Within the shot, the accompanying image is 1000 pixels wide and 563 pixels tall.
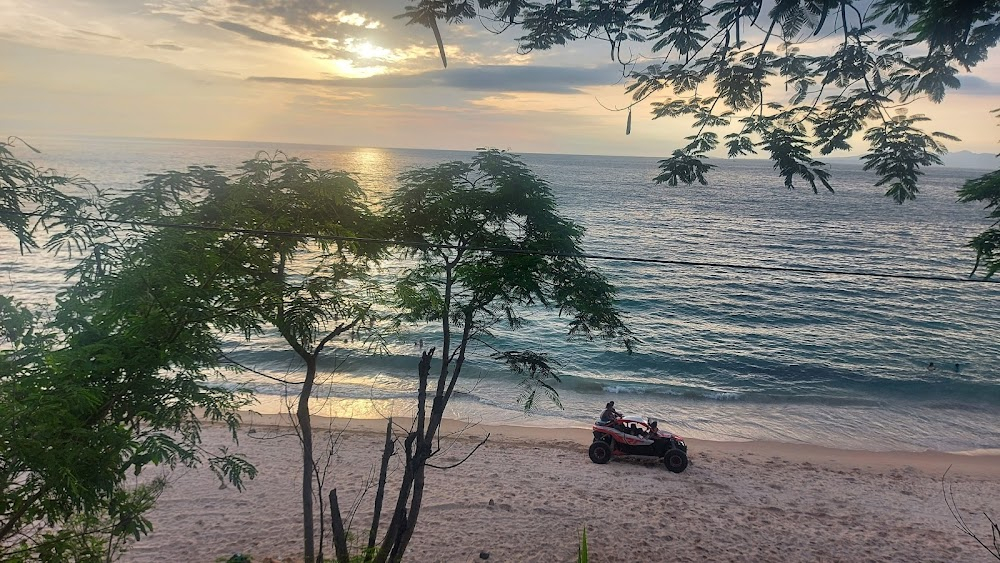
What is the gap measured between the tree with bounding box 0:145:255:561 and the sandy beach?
6641 millimetres

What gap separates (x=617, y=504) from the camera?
14.0m

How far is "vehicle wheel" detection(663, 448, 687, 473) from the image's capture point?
1600cm

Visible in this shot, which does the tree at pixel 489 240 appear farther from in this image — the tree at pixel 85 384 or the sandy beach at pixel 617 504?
the tree at pixel 85 384

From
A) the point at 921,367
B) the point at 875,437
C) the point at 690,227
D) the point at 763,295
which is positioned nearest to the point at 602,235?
the point at 690,227

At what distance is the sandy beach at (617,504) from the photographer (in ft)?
39.3

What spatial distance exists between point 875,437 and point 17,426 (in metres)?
24.9

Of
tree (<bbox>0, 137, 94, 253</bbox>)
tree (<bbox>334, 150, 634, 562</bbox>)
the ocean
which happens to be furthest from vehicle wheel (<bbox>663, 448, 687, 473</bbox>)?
tree (<bbox>0, 137, 94, 253</bbox>)

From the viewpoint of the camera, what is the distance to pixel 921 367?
2714 centimetres

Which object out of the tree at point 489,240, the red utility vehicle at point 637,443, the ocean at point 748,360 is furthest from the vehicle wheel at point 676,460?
the tree at point 489,240

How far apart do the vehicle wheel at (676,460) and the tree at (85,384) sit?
43.3 ft

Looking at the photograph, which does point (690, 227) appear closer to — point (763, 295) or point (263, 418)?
point (763, 295)

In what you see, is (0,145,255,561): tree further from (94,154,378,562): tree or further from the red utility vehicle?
the red utility vehicle

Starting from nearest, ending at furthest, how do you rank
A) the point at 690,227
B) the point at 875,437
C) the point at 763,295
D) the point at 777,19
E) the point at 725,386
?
1. the point at 777,19
2. the point at 875,437
3. the point at 725,386
4. the point at 763,295
5. the point at 690,227

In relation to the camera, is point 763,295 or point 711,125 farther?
point 763,295
